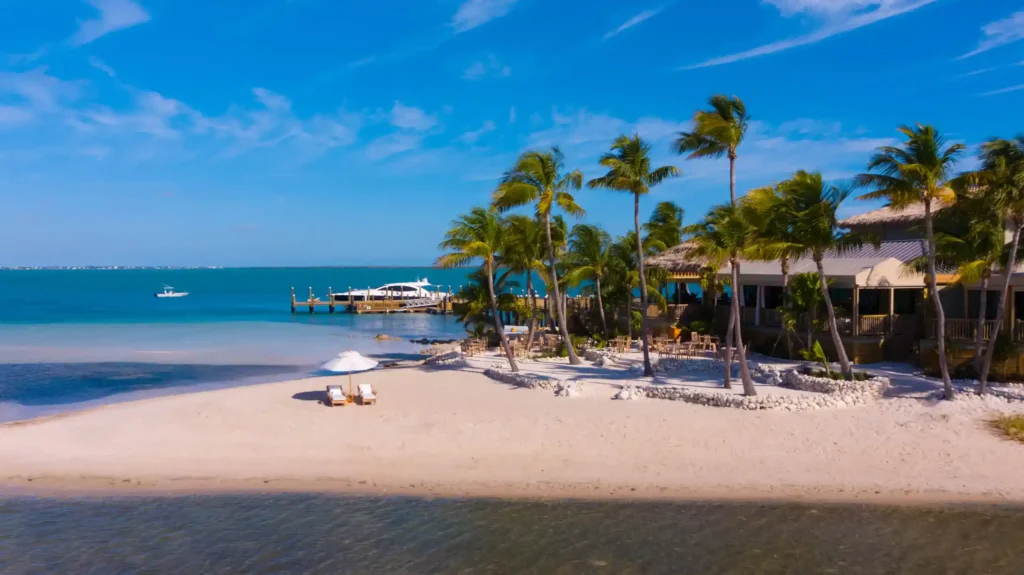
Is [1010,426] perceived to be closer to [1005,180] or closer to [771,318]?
[1005,180]

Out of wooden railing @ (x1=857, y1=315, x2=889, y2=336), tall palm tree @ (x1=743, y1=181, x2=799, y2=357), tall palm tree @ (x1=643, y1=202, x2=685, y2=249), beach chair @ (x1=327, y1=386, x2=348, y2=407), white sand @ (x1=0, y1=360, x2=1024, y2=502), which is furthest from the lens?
tall palm tree @ (x1=643, y1=202, x2=685, y2=249)

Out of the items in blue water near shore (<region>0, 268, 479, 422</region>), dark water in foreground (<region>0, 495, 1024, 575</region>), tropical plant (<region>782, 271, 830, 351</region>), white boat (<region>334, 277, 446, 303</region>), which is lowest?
dark water in foreground (<region>0, 495, 1024, 575</region>)

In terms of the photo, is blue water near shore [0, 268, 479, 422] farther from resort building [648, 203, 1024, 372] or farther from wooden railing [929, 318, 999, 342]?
wooden railing [929, 318, 999, 342]

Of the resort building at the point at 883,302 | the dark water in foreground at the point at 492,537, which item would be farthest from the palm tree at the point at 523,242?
the dark water in foreground at the point at 492,537

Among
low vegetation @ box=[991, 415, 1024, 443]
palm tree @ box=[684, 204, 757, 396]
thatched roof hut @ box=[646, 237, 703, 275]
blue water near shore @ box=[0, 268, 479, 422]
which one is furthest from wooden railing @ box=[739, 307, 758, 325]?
blue water near shore @ box=[0, 268, 479, 422]

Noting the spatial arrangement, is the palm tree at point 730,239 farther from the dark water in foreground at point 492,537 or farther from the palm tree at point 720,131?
the dark water in foreground at point 492,537

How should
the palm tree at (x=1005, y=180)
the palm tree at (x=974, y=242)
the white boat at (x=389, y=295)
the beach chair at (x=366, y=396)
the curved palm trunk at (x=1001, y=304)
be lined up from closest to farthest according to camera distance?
1. the palm tree at (x=1005, y=180)
2. the curved palm trunk at (x=1001, y=304)
3. the palm tree at (x=974, y=242)
4. the beach chair at (x=366, y=396)
5. the white boat at (x=389, y=295)

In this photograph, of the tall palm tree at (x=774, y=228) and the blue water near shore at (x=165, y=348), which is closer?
the tall palm tree at (x=774, y=228)

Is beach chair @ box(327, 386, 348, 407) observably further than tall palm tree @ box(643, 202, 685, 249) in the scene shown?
No

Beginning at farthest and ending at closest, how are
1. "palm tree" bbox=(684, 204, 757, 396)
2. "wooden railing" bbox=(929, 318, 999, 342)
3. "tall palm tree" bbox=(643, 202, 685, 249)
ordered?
"tall palm tree" bbox=(643, 202, 685, 249) < "wooden railing" bbox=(929, 318, 999, 342) < "palm tree" bbox=(684, 204, 757, 396)
